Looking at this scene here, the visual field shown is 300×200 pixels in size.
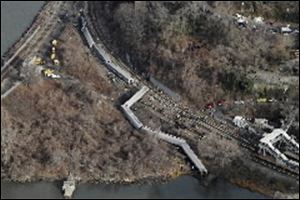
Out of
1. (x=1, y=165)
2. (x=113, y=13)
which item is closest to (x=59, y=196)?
(x=1, y=165)

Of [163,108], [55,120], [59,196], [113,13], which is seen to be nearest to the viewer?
[59,196]

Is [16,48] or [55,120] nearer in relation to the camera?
[55,120]

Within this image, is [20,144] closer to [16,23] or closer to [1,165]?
[1,165]

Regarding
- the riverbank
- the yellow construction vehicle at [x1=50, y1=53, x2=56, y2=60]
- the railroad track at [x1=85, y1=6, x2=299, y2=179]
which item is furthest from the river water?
the yellow construction vehicle at [x1=50, y1=53, x2=56, y2=60]

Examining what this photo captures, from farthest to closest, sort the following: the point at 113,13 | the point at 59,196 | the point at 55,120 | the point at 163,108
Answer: the point at 113,13, the point at 163,108, the point at 55,120, the point at 59,196

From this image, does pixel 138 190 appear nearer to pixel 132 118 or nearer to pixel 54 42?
pixel 132 118

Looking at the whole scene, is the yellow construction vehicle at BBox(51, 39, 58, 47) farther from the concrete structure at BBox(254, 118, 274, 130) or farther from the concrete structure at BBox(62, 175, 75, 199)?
the concrete structure at BBox(254, 118, 274, 130)

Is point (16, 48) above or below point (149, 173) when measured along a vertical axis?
above

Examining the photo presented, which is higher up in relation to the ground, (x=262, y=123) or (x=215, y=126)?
(x=262, y=123)

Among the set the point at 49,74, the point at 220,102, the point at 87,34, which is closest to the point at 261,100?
the point at 220,102
